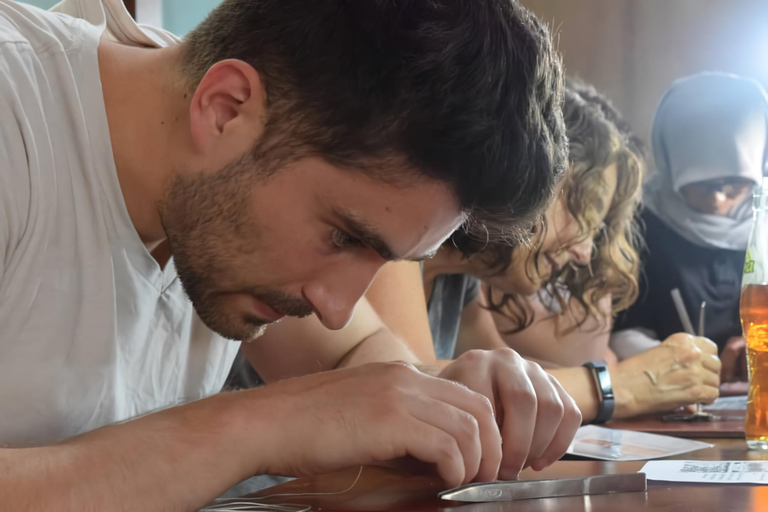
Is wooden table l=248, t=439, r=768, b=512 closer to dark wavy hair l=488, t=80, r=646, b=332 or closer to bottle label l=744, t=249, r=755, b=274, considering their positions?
bottle label l=744, t=249, r=755, b=274

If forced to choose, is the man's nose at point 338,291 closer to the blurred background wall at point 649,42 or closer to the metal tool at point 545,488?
the metal tool at point 545,488

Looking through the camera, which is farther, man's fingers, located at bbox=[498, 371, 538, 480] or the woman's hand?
the woman's hand

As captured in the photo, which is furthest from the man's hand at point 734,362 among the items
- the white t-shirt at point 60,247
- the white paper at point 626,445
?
the white t-shirt at point 60,247

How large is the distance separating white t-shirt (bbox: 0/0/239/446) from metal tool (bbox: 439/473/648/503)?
0.47 metres

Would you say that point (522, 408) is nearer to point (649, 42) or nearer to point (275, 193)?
point (275, 193)

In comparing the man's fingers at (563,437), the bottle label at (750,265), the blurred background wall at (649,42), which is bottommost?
the man's fingers at (563,437)

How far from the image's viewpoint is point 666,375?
152cm

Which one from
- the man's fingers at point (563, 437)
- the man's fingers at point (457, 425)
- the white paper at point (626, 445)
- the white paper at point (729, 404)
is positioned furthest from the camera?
the white paper at point (729, 404)

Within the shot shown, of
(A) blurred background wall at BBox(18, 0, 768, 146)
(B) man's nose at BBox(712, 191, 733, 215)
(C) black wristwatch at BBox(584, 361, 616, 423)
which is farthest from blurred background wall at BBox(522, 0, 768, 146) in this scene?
(C) black wristwatch at BBox(584, 361, 616, 423)

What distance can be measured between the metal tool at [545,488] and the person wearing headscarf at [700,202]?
1.49m

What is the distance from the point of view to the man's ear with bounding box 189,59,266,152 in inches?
34.2

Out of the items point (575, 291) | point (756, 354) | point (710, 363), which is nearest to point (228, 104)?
point (756, 354)

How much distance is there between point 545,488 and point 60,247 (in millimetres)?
572

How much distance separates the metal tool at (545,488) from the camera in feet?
2.24
